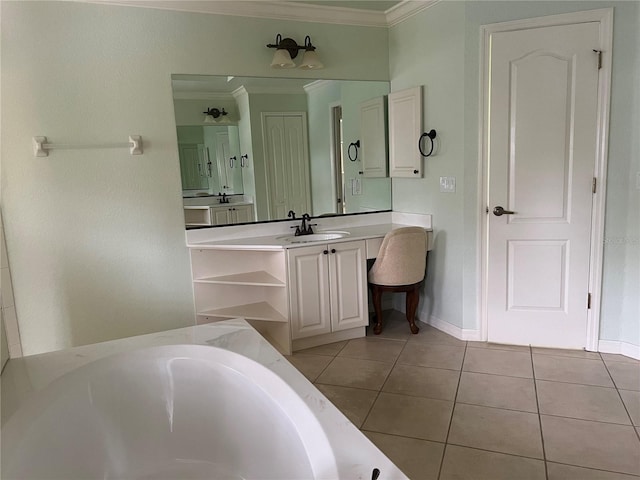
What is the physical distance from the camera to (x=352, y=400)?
2.57 m

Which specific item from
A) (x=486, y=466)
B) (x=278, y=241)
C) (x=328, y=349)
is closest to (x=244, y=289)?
(x=278, y=241)

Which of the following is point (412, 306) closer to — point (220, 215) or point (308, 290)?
point (308, 290)

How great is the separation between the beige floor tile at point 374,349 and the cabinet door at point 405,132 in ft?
4.29

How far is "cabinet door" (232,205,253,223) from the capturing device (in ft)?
11.5

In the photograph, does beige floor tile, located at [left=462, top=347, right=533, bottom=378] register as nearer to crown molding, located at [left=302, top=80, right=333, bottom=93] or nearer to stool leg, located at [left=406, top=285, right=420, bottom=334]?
Result: stool leg, located at [left=406, top=285, right=420, bottom=334]

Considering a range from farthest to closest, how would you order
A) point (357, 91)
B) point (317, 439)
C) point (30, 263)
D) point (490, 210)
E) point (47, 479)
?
point (357, 91) → point (490, 210) → point (30, 263) → point (47, 479) → point (317, 439)

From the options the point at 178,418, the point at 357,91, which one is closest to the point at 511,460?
the point at 178,418

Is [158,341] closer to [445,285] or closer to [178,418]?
[178,418]

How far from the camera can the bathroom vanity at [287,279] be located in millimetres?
3207

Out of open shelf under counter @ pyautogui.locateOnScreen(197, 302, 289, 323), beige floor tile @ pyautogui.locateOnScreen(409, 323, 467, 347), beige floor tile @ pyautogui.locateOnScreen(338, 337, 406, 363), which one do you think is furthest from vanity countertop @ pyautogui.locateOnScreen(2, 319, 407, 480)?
beige floor tile @ pyautogui.locateOnScreen(409, 323, 467, 347)

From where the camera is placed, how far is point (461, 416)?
7.76ft

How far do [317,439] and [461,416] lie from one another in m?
1.24

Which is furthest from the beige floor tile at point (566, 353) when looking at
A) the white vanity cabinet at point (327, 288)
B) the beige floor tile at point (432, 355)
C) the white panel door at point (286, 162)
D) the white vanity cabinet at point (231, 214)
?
the white vanity cabinet at point (231, 214)

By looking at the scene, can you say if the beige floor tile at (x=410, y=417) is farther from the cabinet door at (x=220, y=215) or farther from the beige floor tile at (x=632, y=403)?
the cabinet door at (x=220, y=215)
